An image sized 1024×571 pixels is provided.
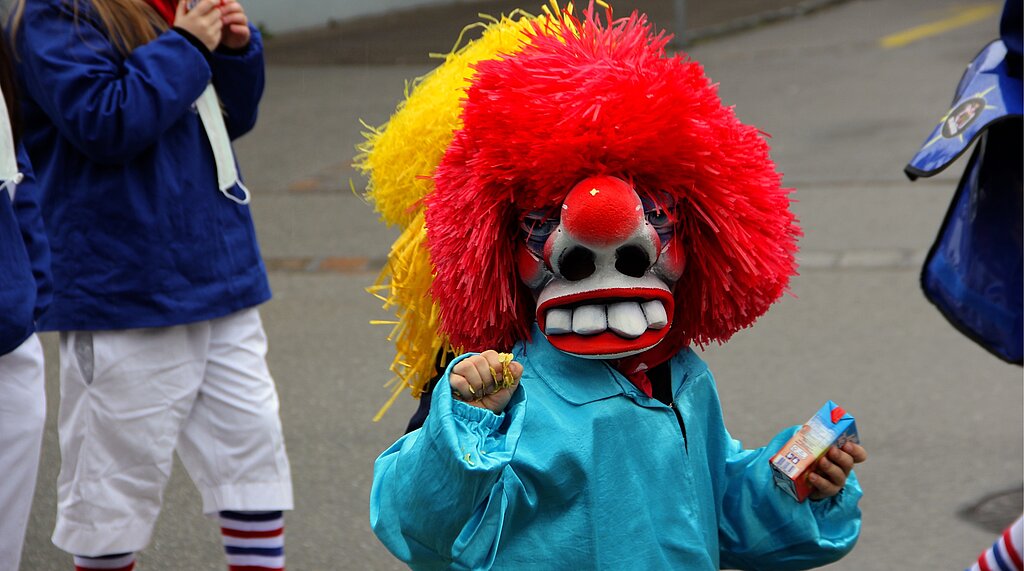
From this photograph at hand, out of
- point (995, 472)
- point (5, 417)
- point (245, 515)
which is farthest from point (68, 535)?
point (995, 472)

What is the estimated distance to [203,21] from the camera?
3094 mm

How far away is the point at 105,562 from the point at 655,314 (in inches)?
70.4

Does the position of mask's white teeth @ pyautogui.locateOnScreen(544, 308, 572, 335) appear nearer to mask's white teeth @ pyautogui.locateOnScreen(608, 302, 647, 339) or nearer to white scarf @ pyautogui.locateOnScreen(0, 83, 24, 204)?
mask's white teeth @ pyautogui.locateOnScreen(608, 302, 647, 339)

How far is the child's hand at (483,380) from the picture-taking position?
183 centimetres

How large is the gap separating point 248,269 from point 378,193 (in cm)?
89

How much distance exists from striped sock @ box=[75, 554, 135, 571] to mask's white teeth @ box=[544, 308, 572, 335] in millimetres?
1661

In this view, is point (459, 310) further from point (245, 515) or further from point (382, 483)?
point (245, 515)

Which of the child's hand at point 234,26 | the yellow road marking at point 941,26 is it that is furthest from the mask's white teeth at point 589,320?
the yellow road marking at point 941,26

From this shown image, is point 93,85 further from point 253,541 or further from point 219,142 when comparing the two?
point 253,541

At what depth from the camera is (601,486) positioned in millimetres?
1939

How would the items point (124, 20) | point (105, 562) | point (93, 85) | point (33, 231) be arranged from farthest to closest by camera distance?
point (105, 562) → point (124, 20) → point (93, 85) → point (33, 231)

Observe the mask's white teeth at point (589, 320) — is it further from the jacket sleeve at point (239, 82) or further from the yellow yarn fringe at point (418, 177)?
the jacket sleeve at point (239, 82)

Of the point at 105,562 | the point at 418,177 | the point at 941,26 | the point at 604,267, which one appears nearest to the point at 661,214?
the point at 604,267

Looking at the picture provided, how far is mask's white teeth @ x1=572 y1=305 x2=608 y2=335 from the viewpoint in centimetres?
191
